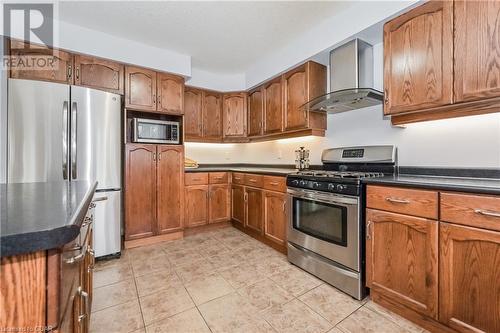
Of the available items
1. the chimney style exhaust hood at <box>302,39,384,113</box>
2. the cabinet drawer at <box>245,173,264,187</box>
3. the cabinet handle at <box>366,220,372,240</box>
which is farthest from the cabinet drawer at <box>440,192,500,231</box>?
the cabinet drawer at <box>245,173,264,187</box>

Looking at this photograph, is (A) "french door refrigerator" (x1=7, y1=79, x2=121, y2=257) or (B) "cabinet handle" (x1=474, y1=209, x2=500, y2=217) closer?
(B) "cabinet handle" (x1=474, y1=209, x2=500, y2=217)

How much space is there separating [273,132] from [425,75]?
1.87 meters

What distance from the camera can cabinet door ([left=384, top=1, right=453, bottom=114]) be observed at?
5.24 ft

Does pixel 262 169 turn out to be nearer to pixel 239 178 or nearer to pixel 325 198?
pixel 239 178

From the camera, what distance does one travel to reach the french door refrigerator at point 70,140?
2.12 metres

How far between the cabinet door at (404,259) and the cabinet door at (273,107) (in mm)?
1822

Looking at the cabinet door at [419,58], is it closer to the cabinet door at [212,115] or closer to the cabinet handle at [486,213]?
the cabinet handle at [486,213]

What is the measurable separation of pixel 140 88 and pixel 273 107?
177cm

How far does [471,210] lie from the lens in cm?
127

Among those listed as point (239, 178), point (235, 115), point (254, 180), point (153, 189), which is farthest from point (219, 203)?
point (235, 115)

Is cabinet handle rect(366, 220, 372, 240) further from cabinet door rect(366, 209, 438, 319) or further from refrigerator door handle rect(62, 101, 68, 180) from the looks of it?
refrigerator door handle rect(62, 101, 68, 180)

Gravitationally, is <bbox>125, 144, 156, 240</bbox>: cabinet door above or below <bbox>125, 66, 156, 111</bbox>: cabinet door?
below

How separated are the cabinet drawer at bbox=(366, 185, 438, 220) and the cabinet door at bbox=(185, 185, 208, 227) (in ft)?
7.60

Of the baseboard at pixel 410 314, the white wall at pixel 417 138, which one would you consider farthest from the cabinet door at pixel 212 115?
the baseboard at pixel 410 314
